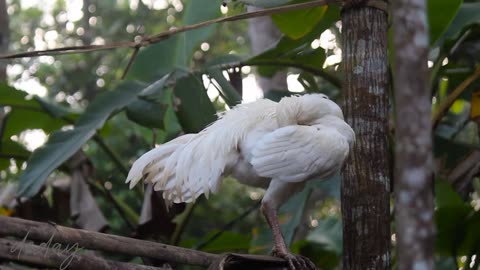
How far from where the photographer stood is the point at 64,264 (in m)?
2.71

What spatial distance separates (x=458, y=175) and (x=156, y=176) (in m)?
2.08

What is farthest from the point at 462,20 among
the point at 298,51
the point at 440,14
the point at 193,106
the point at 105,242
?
the point at 105,242

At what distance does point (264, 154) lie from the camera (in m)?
3.10

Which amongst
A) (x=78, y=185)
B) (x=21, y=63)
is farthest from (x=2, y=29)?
(x=21, y=63)

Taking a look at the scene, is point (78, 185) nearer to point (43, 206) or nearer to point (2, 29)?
point (43, 206)

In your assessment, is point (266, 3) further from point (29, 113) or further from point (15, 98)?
point (29, 113)

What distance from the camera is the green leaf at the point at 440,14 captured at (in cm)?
369

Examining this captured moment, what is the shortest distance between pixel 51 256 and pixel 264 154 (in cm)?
84

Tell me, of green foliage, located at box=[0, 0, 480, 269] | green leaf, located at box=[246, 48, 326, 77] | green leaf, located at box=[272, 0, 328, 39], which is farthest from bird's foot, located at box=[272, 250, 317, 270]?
green leaf, located at box=[246, 48, 326, 77]

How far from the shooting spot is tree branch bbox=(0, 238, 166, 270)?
8.66ft

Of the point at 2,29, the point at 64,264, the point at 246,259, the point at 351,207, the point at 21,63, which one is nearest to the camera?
Result: the point at 64,264

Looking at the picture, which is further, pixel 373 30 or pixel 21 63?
pixel 21 63

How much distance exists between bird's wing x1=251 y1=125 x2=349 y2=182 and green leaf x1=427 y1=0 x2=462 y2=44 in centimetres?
92

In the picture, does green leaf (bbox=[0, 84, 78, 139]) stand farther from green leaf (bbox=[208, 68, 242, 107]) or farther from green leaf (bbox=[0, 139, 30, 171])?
green leaf (bbox=[208, 68, 242, 107])
